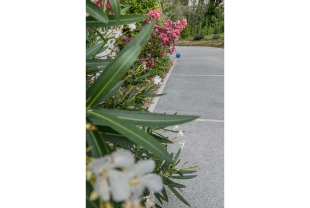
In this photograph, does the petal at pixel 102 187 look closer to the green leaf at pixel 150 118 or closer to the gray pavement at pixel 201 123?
the green leaf at pixel 150 118

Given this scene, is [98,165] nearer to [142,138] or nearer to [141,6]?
[142,138]

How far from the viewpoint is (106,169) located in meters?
0.22

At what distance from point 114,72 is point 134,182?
223 mm

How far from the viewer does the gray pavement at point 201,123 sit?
5.87 feet

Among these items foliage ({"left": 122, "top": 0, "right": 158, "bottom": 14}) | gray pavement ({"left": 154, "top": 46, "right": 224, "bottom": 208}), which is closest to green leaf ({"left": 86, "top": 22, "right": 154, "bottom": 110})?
gray pavement ({"left": 154, "top": 46, "right": 224, "bottom": 208})

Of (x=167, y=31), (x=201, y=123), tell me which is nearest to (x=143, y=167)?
(x=201, y=123)

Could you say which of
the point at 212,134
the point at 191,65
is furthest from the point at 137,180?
the point at 191,65

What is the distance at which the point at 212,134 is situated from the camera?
2.64m

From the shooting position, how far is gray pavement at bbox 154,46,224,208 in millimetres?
1790

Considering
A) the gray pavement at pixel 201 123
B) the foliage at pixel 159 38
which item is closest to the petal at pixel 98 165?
the gray pavement at pixel 201 123

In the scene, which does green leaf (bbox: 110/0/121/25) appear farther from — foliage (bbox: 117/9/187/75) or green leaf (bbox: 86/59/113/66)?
foliage (bbox: 117/9/187/75)
